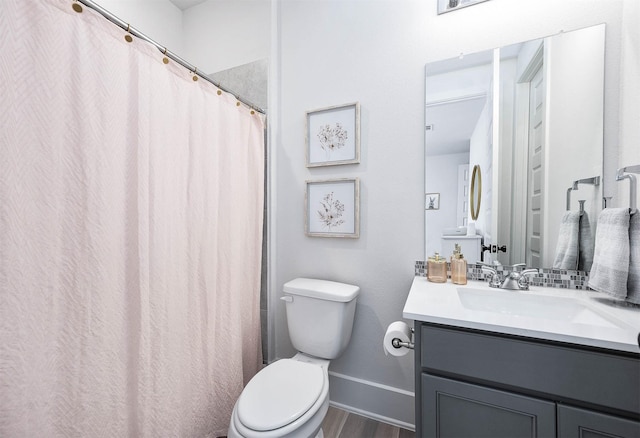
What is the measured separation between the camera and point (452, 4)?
135 centimetres

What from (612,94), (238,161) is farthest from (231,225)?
(612,94)

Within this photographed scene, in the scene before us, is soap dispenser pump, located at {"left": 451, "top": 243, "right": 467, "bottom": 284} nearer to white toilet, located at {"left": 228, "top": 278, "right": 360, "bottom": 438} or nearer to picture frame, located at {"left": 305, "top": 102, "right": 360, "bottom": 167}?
white toilet, located at {"left": 228, "top": 278, "right": 360, "bottom": 438}

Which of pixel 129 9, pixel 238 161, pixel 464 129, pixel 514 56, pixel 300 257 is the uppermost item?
pixel 129 9

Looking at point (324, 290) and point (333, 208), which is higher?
point (333, 208)

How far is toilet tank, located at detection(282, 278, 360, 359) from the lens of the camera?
1.43 m

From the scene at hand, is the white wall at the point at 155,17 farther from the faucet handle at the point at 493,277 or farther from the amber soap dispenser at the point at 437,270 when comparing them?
the faucet handle at the point at 493,277

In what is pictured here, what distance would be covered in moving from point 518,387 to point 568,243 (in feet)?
2.45

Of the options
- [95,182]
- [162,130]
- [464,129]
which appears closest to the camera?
[95,182]

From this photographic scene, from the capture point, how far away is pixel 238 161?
1505 mm

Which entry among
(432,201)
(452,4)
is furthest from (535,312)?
(452,4)

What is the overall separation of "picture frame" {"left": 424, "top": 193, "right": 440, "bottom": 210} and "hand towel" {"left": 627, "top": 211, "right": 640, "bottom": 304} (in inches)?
26.3

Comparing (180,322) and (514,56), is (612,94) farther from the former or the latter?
(180,322)

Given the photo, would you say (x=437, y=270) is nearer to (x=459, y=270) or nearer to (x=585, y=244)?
(x=459, y=270)

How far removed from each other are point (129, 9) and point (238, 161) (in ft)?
4.46
